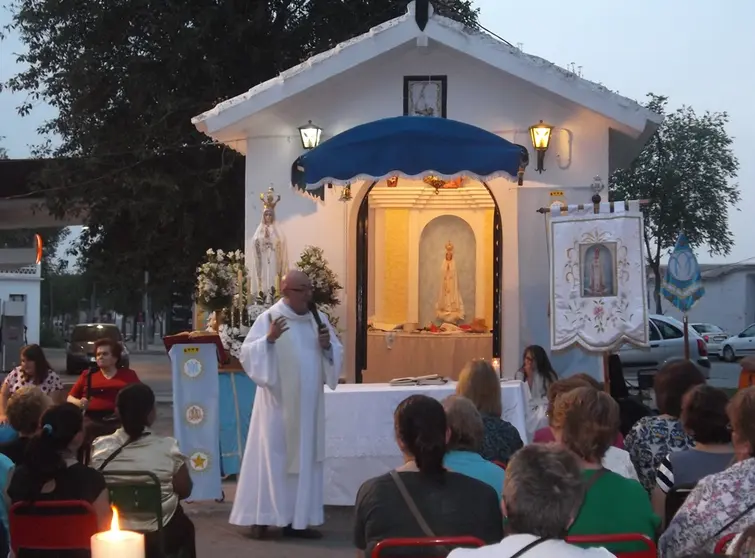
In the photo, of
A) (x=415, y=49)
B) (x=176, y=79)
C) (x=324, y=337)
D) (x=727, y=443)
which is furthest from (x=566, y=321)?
(x=176, y=79)

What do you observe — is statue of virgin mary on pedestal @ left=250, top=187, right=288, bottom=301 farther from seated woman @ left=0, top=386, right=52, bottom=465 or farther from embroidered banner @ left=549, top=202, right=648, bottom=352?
seated woman @ left=0, top=386, right=52, bottom=465

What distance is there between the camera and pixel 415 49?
41.5 feet

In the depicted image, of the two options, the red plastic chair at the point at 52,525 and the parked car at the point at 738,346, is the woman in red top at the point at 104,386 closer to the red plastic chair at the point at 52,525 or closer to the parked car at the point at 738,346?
the red plastic chair at the point at 52,525

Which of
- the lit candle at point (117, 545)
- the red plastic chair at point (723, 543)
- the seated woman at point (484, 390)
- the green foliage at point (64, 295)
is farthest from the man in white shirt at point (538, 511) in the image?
the green foliage at point (64, 295)

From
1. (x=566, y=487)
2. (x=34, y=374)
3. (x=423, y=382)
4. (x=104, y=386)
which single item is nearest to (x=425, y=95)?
(x=423, y=382)

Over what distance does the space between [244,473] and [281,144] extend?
5.39m

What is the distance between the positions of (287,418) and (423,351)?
5.55 meters

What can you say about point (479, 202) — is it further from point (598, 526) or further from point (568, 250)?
point (598, 526)

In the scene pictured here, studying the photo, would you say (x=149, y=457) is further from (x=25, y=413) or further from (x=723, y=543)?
(x=723, y=543)

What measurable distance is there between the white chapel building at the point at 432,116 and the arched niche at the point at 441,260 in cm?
108

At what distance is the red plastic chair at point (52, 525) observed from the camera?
15.6ft

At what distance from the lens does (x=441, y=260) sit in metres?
14.8

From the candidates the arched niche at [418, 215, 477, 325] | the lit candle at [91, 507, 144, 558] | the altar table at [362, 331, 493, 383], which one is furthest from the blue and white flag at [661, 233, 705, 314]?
the lit candle at [91, 507, 144, 558]

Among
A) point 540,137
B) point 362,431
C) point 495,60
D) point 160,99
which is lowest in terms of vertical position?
point 362,431
